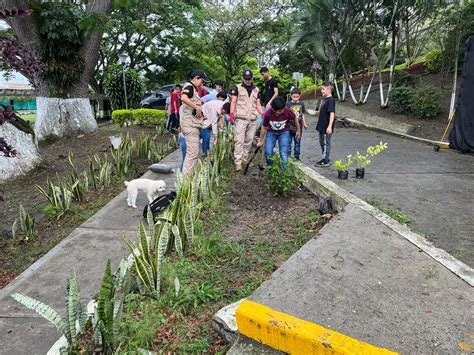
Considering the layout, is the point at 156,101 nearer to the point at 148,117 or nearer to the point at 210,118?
the point at 148,117

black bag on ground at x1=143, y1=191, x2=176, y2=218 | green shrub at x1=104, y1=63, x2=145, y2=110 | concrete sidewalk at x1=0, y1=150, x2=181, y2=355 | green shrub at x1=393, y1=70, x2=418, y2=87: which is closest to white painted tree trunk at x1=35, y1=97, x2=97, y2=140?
concrete sidewalk at x1=0, y1=150, x2=181, y2=355

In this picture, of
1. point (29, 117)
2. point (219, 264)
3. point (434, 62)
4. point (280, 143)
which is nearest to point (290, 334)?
point (219, 264)

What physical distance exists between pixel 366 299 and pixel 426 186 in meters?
3.82

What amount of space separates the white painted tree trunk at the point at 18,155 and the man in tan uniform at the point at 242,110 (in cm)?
409

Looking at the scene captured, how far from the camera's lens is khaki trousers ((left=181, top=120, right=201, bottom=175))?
5.69 meters

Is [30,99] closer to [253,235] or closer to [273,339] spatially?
[253,235]

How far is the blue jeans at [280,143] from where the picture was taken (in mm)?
5941

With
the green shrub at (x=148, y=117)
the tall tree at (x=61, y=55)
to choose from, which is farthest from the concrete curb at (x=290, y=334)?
the green shrub at (x=148, y=117)

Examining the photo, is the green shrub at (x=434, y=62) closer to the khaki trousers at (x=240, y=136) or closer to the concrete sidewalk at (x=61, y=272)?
the khaki trousers at (x=240, y=136)

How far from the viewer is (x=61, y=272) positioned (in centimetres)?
379

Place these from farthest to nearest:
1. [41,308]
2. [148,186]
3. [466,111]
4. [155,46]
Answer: [155,46] → [466,111] → [148,186] → [41,308]

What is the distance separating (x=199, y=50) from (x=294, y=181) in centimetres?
1854

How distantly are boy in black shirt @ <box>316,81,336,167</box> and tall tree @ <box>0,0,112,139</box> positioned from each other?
531 cm

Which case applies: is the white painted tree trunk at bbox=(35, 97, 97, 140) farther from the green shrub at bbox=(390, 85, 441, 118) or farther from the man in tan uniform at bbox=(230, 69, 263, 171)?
the green shrub at bbox=(390, 85, 441, 118)
